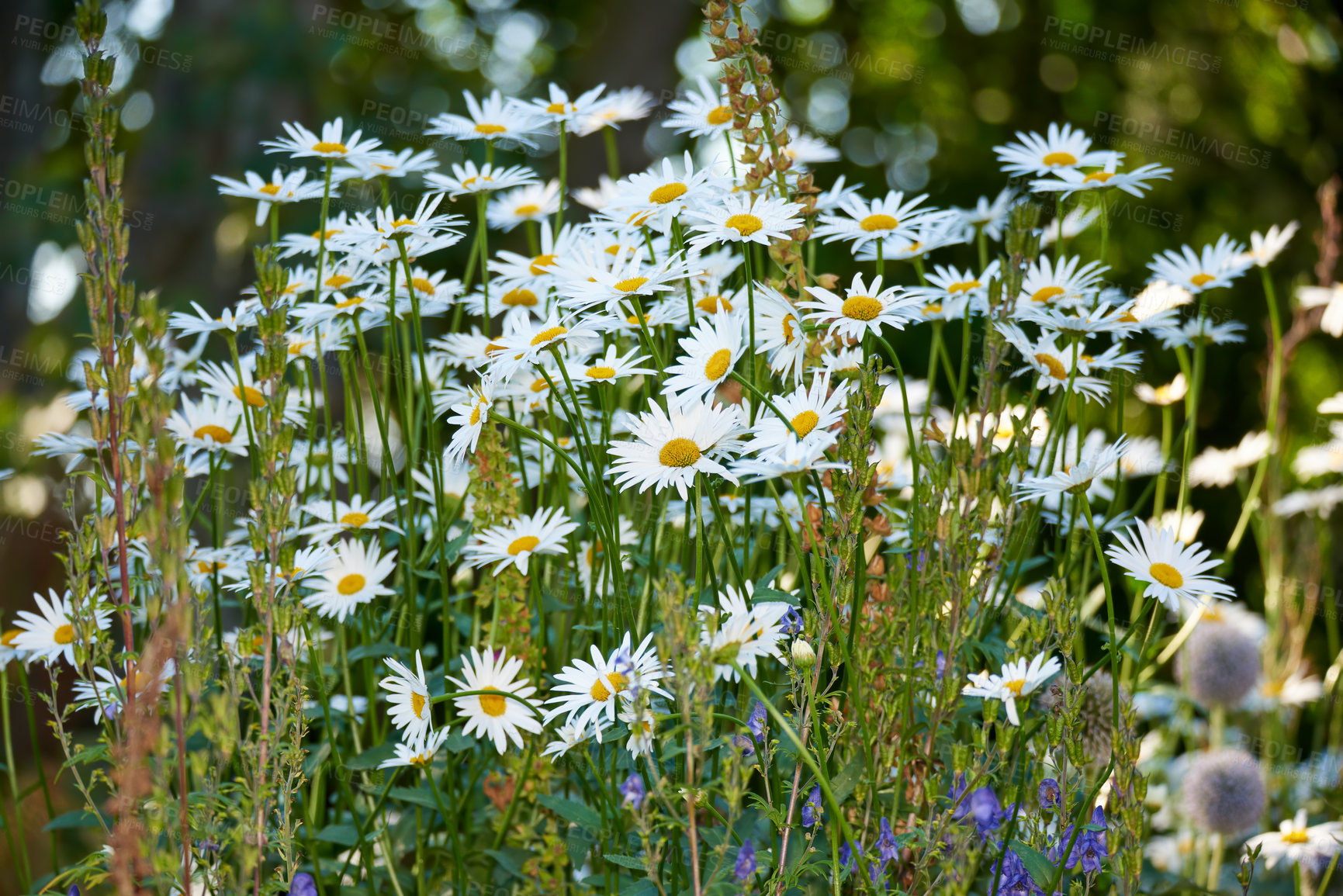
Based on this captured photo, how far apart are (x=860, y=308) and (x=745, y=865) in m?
0.70

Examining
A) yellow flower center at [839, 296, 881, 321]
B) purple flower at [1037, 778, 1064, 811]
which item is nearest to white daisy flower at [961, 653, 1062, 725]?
purple flower at [1037, 778, 1064, 811]

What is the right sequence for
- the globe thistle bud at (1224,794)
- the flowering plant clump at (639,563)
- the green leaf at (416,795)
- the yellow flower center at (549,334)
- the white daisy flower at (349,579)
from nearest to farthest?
the flowering plant clump at (639,563) → the yellow flower center at (549,334) → the green leaf at (416,795) → the white daisy flower at (349,579) → the globe thistle bud at (1224,794)

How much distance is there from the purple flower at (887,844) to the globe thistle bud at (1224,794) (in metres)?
1.39

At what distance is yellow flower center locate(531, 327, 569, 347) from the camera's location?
4.22 ft

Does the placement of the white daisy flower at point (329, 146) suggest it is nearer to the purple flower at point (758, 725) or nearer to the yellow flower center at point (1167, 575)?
the purple flower at point (758, 725)

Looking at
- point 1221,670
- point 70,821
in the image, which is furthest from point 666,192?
point 1221,670

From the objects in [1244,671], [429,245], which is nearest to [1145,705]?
[1244,671]

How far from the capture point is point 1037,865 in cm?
120

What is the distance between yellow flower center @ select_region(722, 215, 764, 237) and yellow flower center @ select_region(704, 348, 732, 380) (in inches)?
6.3

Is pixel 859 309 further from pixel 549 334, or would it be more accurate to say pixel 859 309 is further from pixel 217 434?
pixel 217 434

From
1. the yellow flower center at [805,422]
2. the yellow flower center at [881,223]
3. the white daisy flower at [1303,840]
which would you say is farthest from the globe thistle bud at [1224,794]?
the yellow flower center at [805,422]

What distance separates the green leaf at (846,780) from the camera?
1212 millimetres

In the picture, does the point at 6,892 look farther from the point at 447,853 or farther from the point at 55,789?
the point at 447,853

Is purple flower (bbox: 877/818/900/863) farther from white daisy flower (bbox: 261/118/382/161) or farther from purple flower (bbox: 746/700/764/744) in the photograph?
white daisy flower (bbox: 261/118/382/161)
